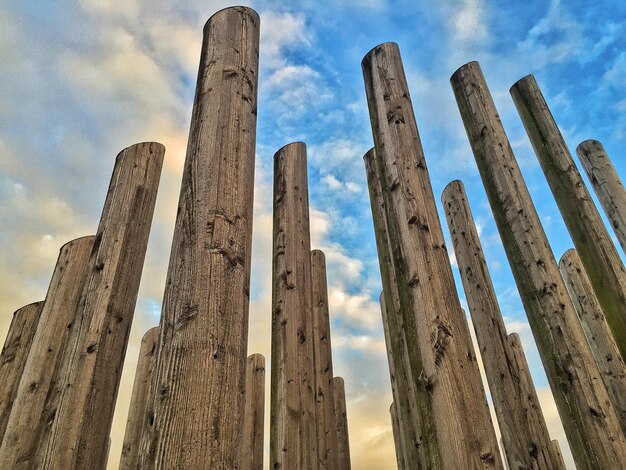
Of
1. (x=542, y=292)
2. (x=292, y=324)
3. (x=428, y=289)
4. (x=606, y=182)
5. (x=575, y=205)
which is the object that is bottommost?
(x=428, y=289)

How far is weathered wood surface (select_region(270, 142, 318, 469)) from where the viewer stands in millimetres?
3939

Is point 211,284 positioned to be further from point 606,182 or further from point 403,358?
point 606,182

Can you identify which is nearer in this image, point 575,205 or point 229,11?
point 229,11

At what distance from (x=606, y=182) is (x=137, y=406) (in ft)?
24.5

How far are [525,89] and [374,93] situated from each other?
6.30 feet

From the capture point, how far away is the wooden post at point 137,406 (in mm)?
6520

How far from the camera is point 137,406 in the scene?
22.7ft

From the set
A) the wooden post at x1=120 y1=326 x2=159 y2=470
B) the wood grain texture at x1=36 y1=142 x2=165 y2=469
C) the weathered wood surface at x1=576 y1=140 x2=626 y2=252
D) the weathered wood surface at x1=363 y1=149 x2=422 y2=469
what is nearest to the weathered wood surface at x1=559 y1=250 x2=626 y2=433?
the weathered wood surface at x1=576 y1=140 x2=626 y2=252

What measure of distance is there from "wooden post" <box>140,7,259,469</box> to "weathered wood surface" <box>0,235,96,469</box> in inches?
71.7

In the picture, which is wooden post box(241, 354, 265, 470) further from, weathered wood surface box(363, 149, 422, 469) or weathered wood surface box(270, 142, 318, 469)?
weathered wood surface box(363, 149, 422, 469)

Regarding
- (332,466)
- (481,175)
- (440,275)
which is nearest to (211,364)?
(440,275)

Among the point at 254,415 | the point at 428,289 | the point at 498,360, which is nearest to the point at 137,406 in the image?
the point at 254,415

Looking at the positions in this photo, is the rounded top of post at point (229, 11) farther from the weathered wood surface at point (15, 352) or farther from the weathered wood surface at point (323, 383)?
the weathered wood surface at point (15, 352)

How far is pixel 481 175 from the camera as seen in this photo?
4270mm
